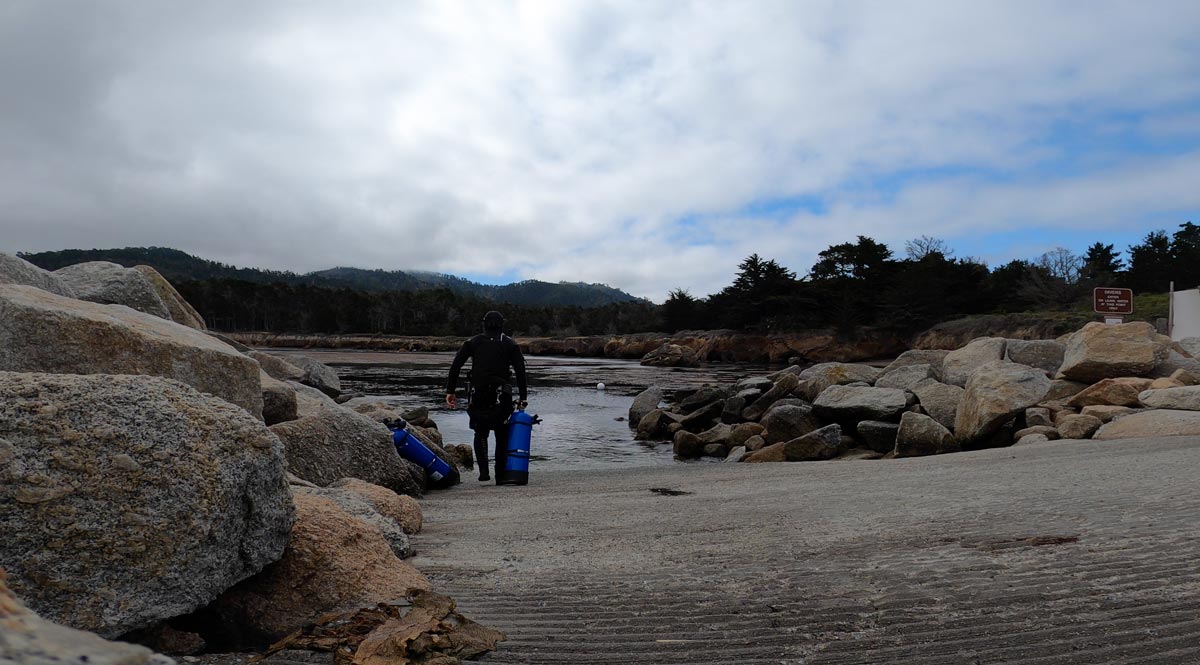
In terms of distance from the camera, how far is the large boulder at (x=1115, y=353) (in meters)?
11.9

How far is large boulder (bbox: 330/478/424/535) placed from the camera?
5059mm

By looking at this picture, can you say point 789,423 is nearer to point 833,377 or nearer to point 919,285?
point 833,377

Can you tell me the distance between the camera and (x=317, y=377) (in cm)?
1439

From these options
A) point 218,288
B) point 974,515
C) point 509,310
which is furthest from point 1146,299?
point 218,288

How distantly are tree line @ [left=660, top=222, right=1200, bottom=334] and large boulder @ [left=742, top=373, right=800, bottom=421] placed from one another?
3697cm

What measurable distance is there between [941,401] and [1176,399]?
3538 mm

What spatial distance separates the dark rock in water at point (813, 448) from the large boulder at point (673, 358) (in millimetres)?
39222

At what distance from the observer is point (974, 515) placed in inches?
177

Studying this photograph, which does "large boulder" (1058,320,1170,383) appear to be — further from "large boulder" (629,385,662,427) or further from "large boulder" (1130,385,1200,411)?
"large boulder" (629,385,662,427)

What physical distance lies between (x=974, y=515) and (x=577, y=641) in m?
2.96

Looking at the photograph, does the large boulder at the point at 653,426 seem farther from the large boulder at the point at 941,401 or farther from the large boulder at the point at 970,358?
the large boulder at the point at 970,358

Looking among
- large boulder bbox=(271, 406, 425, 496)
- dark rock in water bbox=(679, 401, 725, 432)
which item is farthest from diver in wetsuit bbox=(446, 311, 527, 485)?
dark rock in water bbox=(679, 401, 725, 432)

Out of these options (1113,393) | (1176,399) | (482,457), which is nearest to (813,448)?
(1113,393)

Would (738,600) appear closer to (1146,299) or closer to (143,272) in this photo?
(143,272)
